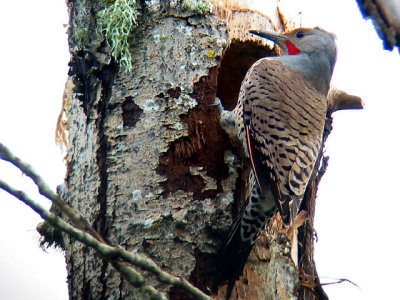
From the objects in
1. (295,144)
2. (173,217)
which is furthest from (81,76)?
(295,144)

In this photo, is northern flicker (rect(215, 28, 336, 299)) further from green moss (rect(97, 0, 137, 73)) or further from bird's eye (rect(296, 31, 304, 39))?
green moss (rect(97, 0, 137, 73))

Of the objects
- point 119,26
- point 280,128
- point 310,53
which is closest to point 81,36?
point 119,26

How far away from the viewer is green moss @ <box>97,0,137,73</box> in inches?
113

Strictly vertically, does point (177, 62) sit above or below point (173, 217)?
above

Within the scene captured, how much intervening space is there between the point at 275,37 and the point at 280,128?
93cm

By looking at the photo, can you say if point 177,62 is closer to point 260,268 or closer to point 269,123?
point 269,123

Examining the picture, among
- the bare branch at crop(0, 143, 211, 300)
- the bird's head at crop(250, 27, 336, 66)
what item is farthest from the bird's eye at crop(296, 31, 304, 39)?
the bare branch at crop(0, 143, 211, 300)

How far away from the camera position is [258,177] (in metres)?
2.80

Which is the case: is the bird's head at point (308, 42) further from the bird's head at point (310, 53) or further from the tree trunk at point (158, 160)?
the tree trunk at point (158, 160)

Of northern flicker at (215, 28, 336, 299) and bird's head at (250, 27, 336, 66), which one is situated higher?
bird's head at (250, 27, 336, 66)

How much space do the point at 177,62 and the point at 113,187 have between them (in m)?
0.83

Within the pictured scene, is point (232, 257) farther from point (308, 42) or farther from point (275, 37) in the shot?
point (308, 42)

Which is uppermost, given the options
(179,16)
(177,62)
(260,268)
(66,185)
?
(179,16)

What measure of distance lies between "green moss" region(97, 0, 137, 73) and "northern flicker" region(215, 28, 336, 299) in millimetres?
823
